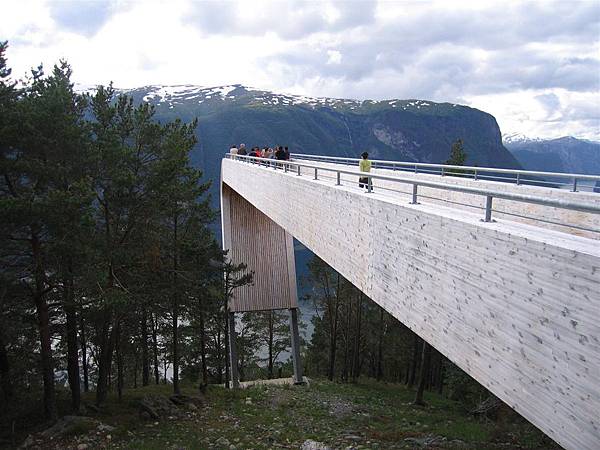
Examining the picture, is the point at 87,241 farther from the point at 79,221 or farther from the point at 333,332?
the point at 333,332

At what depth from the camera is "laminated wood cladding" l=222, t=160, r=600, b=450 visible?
3551 mm

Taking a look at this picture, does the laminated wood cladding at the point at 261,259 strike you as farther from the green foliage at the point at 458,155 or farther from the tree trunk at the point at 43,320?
the green foliage at the point at 458,155

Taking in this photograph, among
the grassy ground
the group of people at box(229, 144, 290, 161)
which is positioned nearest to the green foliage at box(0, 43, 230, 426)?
the grassy ground

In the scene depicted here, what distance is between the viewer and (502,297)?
4.39 metres

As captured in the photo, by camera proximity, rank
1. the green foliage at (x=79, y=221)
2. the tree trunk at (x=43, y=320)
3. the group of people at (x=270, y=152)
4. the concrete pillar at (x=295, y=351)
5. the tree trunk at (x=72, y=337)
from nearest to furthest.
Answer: the green foliage at (x=79, y=221) → the tree trunk at (x=43, y=320) → the tree trunk at (x=72, y=337) → the group of people at (x=270, y=152) → the concrete pillar at (x=295, y=351)

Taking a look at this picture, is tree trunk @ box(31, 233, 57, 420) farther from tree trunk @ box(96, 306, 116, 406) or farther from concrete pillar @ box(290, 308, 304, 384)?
concrete pillar @ box(290, 308, 304, 384)

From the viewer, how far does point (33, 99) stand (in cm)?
1103

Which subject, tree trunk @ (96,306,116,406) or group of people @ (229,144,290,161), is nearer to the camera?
tree trunk @ (96,306,116,406)

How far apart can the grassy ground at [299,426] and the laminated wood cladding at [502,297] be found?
6.66 m

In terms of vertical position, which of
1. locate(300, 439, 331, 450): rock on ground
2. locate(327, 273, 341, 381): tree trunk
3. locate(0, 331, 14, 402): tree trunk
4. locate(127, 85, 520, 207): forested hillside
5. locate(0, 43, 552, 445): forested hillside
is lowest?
locate(327, 273, 341, 381): tree trunk

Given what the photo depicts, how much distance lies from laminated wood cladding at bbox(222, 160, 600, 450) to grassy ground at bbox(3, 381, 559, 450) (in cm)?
666

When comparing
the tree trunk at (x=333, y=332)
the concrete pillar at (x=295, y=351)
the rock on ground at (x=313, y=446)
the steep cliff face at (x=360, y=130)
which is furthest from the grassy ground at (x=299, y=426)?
the steep cliff face at (x=360, y=130)

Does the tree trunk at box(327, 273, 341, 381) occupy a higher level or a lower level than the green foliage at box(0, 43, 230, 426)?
lower

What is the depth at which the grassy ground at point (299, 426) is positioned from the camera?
38.0 feet
